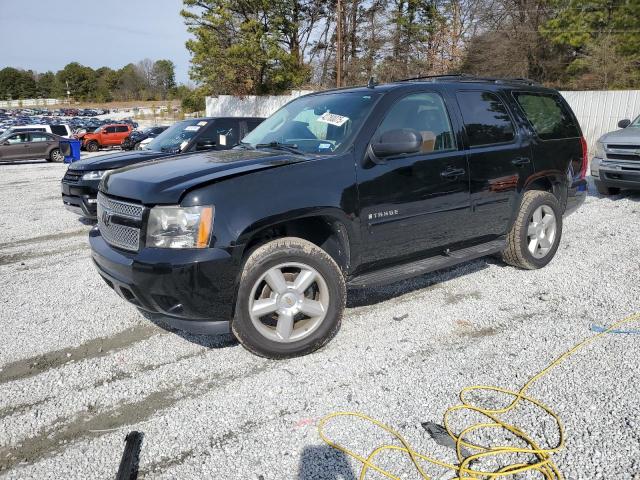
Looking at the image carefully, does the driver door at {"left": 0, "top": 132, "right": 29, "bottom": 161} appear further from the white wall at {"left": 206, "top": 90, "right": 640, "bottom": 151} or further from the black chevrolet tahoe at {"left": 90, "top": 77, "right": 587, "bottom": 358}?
the white wall at {"left": 206, "top": 90, "right": 640, "bottom": 151}

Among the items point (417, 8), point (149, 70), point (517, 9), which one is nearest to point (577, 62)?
point (517, 9)

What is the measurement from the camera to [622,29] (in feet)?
85.5

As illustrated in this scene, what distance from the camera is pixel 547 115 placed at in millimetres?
5324

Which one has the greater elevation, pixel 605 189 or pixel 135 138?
pixel 135 138

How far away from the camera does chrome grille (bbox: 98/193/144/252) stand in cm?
324

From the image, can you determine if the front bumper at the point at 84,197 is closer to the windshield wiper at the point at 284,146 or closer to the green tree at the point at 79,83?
the windshield wiper at the point at 284,146

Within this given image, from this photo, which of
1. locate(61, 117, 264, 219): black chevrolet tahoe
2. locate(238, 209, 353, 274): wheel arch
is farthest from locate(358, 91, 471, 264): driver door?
locate(61, 117, 264, 219): black chevrolet tahoe

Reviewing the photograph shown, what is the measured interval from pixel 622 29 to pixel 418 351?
29777mm

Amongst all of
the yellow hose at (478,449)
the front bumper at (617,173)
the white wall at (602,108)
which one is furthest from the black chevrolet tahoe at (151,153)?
the white wall at (602,108)

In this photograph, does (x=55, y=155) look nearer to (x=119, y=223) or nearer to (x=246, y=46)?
(x=246, y=46)

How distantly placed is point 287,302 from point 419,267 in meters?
1.27

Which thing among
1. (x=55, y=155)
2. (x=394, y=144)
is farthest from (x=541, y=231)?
(x=55, y=155)

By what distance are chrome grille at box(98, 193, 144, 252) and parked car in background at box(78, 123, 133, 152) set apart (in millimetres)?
27607

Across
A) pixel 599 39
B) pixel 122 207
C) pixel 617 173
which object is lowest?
pixel 617 173
